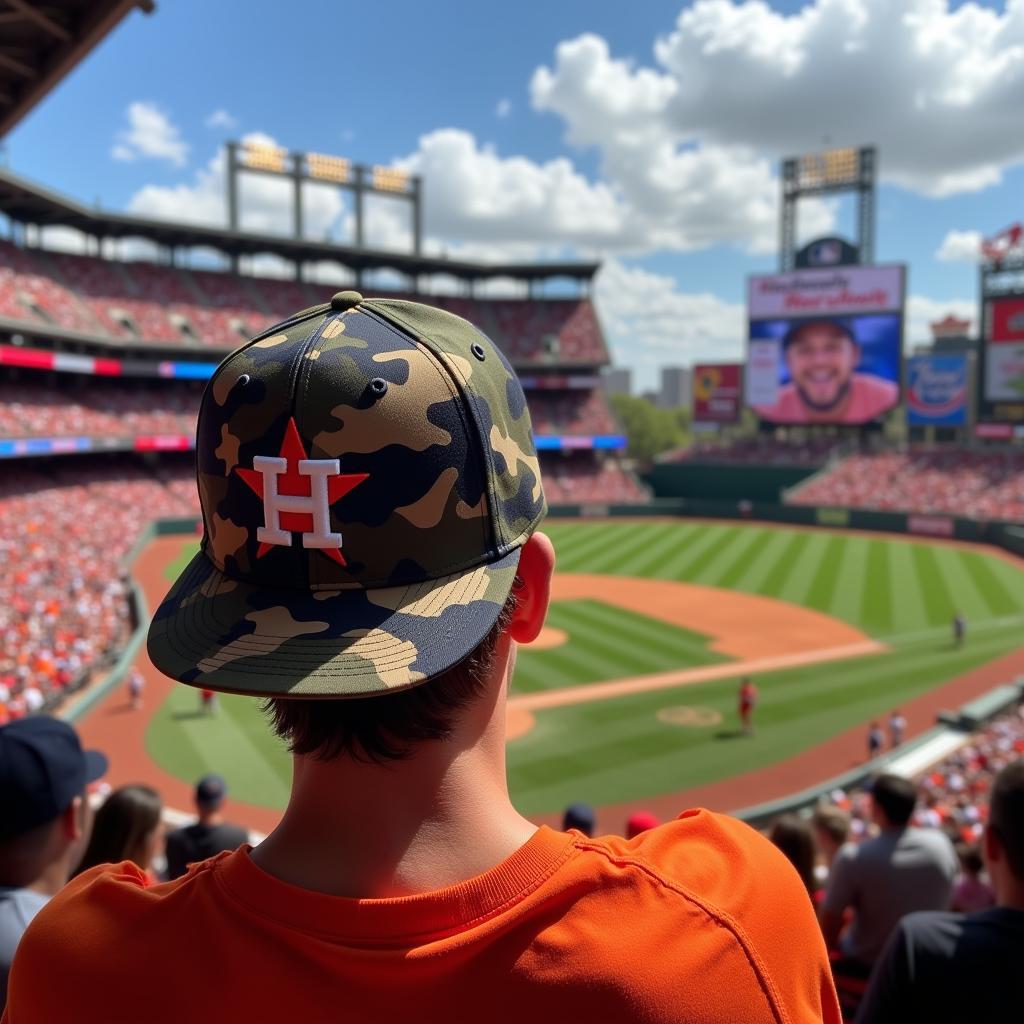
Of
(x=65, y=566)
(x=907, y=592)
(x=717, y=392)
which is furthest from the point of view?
(x=717, y=392)

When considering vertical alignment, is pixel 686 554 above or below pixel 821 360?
below

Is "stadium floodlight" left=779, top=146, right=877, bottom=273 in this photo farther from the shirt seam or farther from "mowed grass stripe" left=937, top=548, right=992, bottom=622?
the shirt seam

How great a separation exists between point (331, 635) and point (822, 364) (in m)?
56.3

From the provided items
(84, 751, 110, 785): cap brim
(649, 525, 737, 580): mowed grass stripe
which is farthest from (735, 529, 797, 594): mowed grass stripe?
(84, 751, 110, 785): cap brim

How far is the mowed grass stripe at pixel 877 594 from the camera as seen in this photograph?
82.8 ft

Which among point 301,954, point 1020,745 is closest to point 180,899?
point 301,954

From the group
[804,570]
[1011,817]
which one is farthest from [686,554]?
[1011,817]

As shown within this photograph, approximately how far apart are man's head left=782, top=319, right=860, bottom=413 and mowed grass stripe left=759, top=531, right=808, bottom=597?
555 inches

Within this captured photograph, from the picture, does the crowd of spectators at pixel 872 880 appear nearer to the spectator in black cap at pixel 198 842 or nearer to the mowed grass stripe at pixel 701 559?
the spectator in black cap at pixel 198 842

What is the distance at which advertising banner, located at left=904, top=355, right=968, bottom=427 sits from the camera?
162 feet

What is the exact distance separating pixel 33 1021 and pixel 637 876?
96cm

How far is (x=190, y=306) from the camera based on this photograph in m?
51.9

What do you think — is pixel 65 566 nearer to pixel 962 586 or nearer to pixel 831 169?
pixel 962 586

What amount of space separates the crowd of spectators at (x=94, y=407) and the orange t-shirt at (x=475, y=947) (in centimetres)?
3946
